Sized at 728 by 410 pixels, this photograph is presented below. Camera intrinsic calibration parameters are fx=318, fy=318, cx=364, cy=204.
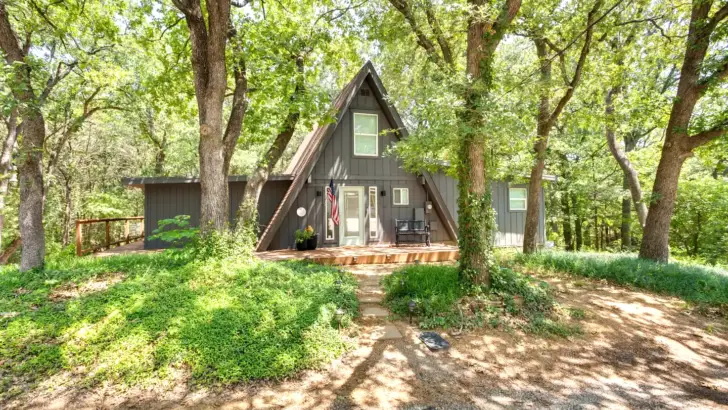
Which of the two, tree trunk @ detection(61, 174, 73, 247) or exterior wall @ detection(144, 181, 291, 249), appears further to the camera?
tree trunk @ detection(61, 174, 73, 247)

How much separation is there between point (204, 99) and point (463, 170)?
4908 millimetres

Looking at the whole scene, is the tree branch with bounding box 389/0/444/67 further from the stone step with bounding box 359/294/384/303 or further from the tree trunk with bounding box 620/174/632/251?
the tree trunk with bounding box 620/174/632/251

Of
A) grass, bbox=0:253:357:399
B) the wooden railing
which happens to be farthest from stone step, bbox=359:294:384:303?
the wooden railing

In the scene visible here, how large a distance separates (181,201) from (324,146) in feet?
15.4

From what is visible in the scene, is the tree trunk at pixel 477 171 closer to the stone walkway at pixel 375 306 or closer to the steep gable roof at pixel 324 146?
the stone walkway at pixel 375 306

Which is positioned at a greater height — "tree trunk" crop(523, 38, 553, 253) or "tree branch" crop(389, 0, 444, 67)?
"tree branch" crop(389, 0, 444, 67)

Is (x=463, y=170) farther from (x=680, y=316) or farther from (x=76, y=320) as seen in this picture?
(x=76, y=320)

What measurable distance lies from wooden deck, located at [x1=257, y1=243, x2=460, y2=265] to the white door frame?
1.92 feet

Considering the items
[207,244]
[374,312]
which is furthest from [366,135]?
[374,312]

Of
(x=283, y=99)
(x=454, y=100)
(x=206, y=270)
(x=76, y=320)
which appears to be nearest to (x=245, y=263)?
(x=206, y=270)

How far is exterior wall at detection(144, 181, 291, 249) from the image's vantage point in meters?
9.51

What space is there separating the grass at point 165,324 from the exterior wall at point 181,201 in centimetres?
420

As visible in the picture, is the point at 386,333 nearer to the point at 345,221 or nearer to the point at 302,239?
the point at 302,239

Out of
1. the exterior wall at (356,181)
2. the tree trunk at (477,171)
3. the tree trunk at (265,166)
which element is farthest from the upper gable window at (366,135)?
the tree trunk at (477,171)
